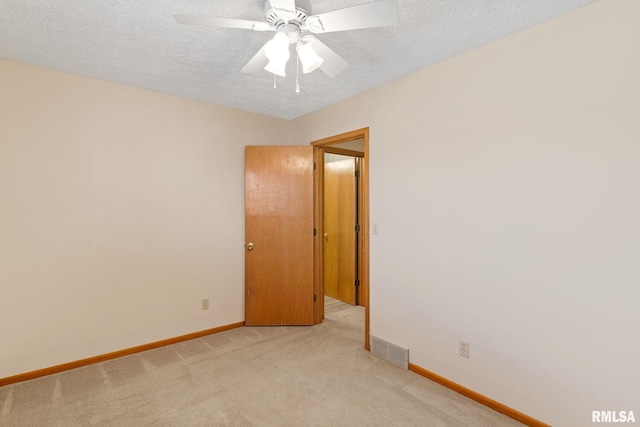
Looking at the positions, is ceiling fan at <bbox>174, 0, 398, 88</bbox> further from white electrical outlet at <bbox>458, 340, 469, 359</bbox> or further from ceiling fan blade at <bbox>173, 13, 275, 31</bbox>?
white electrical outlet at <bbox>458, 340, 469, 359</bbox>

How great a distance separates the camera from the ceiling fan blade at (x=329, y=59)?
5.71 feet

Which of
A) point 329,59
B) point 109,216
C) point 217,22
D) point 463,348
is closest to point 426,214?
point 463,348

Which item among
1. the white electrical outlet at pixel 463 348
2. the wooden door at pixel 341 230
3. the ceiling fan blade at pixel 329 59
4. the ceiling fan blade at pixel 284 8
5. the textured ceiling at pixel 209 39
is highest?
the textured ceiling at pixel 209 39

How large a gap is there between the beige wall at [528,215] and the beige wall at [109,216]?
186cm

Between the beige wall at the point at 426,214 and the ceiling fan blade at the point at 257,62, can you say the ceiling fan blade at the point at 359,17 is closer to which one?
the ceiling fan blade at the point at 257,62

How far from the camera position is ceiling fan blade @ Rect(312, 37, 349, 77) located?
68.6 inches

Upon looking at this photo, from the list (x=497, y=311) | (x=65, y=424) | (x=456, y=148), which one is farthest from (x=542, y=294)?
(x=65, y=424)

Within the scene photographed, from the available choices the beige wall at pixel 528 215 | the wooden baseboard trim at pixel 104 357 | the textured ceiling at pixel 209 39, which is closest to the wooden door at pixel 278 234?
the wooden baseboard trim at pixel 104 357

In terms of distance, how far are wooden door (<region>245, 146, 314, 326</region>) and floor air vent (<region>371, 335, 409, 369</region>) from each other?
0.94 metres

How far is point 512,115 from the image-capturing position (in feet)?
6.60

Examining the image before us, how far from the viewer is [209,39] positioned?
2025 millimetres

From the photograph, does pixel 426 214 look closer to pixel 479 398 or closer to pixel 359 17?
pixel 479 398

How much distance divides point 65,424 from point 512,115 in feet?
11.1

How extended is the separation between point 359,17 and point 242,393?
7.97 feet
